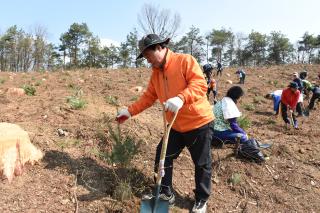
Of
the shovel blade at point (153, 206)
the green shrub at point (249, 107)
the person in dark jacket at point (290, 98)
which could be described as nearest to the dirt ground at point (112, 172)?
the shovel blade at point (153, 206)

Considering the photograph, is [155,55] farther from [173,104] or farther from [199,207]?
[199,207]

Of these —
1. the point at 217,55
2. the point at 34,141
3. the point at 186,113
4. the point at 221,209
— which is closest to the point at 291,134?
the point at 221,209

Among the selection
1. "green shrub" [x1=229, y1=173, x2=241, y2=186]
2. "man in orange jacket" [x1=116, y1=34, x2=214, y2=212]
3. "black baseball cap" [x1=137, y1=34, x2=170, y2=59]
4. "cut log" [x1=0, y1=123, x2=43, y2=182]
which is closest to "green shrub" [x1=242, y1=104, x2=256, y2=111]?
"green shrub" [x1=229, y1=173, x2=241, y2=186]

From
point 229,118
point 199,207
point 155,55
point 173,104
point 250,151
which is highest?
point 155,55

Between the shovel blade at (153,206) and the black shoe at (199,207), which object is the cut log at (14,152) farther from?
the black shoe at (199,207)

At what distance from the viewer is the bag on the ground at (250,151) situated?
5105 mm

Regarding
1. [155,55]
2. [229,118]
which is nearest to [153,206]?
[155,55]

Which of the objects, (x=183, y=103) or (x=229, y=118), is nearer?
(x=183, y=103)

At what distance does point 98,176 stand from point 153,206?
98cm

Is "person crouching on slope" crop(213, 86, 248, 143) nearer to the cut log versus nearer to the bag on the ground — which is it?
the bag on the ground

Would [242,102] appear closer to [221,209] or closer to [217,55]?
[221,209]

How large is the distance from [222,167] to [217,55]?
43975mm

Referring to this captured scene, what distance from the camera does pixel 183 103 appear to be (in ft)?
10.2

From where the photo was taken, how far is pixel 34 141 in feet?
14.3
